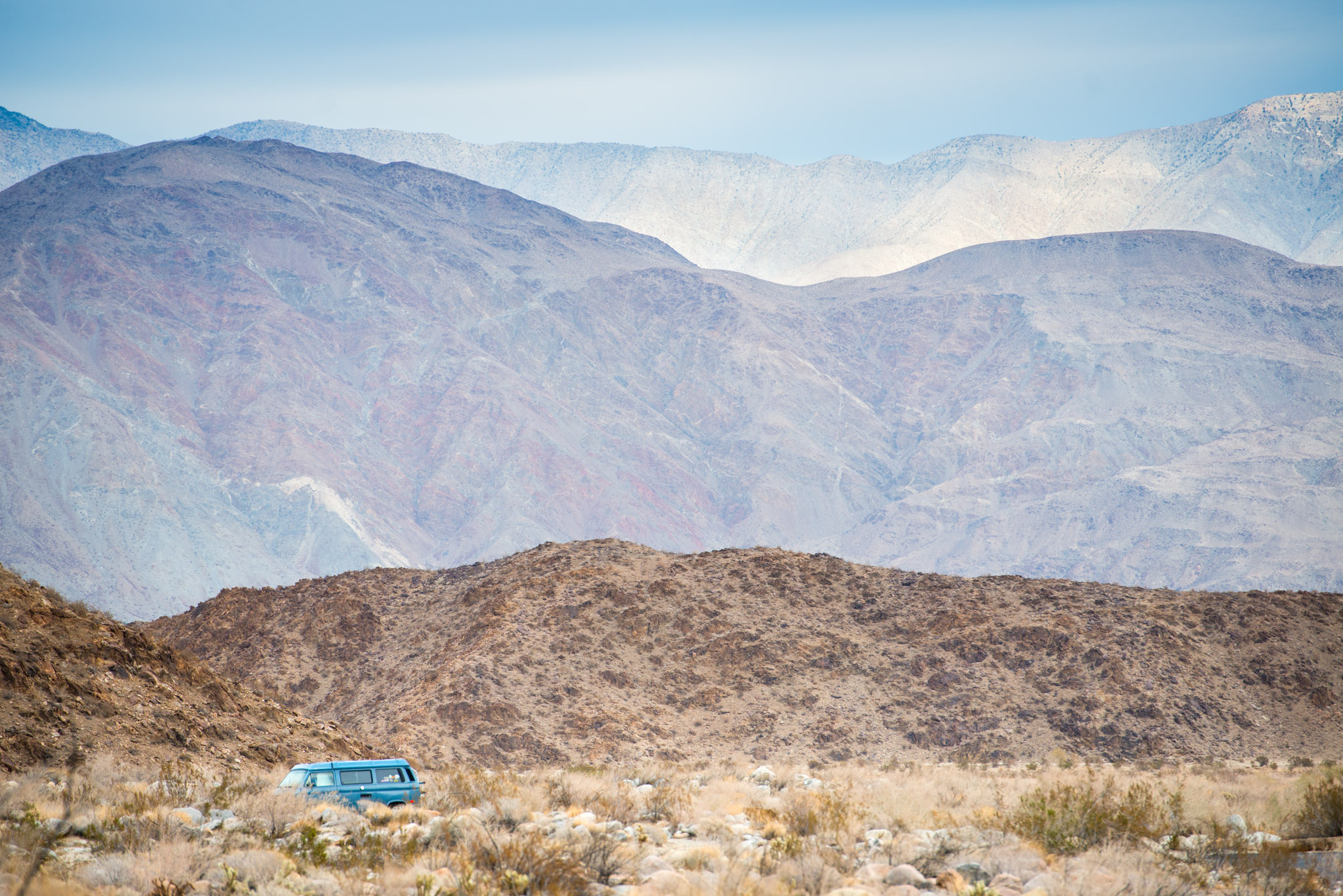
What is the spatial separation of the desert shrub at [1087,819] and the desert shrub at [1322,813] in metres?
Answer: 1.43

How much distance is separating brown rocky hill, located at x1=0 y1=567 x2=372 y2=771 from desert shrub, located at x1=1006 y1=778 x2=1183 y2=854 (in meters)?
12.1

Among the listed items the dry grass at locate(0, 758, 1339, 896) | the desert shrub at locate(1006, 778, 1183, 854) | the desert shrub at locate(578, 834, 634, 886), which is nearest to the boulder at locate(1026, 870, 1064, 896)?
the dry grass at locate(0, 758, 1339, 896)

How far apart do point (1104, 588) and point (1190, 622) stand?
395 centimetres

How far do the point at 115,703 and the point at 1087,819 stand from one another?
14.5m

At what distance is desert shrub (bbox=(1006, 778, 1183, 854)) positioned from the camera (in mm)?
12289

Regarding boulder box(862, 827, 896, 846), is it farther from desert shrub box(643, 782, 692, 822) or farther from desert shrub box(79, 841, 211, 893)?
desert shrub box(79, 841, 211, 893)

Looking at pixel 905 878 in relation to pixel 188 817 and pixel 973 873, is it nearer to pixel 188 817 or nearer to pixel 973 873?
pixel 973 873

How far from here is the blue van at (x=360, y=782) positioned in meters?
14.2

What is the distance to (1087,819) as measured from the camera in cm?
1288

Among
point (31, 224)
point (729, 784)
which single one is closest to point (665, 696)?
point (729, 784)

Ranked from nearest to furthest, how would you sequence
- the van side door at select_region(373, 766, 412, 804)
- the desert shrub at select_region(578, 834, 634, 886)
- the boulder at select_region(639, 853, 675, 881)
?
the desert shrub at select_region(578, 834, 634, 886)
the boulder at select_region(639, 853, 675, 881)
the van side door at select_region(373, 766, 412, 804)

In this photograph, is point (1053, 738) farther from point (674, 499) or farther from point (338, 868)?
point (674, 499)

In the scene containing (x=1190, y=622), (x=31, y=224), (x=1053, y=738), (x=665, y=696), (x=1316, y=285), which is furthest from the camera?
(x=1316, y=285)

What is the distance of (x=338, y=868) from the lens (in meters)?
9.98
